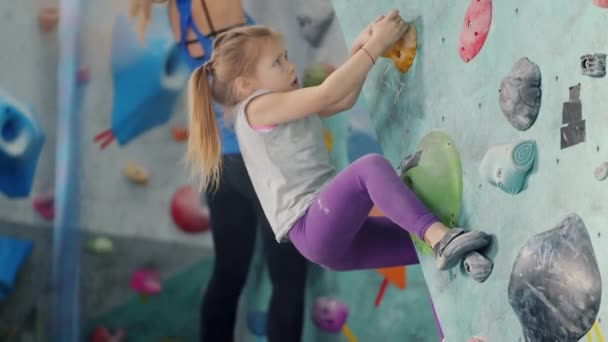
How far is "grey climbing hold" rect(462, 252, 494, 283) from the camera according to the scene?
4.28 ft

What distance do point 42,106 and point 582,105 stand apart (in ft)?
5.48

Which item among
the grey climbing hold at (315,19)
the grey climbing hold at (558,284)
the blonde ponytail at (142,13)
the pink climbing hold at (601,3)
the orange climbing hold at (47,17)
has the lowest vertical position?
the grey climbing hold at (558,284)

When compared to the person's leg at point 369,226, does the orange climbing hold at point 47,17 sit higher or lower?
higher

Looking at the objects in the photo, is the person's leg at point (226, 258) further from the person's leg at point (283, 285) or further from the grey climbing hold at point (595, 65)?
the grey climbing hold at point (595, 65)

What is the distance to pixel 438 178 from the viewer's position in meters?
1.47

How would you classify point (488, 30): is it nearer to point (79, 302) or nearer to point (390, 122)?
point (390, 122)

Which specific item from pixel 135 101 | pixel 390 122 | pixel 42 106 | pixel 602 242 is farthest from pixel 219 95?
pixel 602 242

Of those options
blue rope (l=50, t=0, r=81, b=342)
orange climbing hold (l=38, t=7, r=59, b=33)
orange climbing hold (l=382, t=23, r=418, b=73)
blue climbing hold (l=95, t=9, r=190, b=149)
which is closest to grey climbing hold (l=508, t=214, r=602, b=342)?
orange climbing hold (l=382, t=23, r=418, b=73)

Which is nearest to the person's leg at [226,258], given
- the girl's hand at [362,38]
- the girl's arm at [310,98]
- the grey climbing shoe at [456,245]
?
the girl's arm at [310,98]

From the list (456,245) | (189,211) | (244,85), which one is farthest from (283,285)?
(456,245)

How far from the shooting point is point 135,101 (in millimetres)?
2371

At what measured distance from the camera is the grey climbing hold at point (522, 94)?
1224 mm

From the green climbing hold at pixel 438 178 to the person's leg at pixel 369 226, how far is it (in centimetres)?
4

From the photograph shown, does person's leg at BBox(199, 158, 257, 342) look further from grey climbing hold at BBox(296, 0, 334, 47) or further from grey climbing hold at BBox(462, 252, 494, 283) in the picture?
grey climbing hold at BBox(462, 252, 494, 283)
